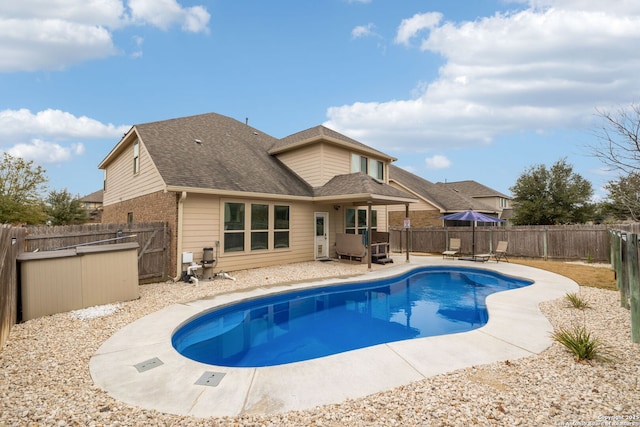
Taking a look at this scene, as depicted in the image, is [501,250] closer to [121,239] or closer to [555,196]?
[555,196]

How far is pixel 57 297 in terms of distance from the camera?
20.3 feet

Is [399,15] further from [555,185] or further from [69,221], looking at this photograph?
[69,221]

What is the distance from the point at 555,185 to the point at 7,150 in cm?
4414

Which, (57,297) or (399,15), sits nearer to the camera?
(57,297)

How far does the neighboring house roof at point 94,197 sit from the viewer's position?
4172cm

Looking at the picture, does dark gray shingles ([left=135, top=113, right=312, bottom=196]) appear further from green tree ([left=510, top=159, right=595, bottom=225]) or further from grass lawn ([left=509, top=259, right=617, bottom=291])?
green tree ([left=510, top=159, right=595, bottom=225])

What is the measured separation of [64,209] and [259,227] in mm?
27457

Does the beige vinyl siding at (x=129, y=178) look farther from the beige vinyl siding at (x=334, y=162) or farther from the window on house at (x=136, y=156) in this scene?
the beige vinyl siding at (x=334, y=162)

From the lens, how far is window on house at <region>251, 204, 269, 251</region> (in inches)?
459

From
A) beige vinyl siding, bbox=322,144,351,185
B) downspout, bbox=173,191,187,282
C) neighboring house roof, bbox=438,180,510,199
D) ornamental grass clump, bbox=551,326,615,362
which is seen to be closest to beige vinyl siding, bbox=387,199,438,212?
beige vinyl siding, bbox=322,144,351,185

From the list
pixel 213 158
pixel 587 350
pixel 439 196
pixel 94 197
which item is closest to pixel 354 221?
pixel 213 158

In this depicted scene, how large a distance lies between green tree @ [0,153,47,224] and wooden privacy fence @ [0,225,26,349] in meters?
21.2

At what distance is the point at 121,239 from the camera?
878 centimetres

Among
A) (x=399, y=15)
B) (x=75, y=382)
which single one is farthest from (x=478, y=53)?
(x=75, y=382)
